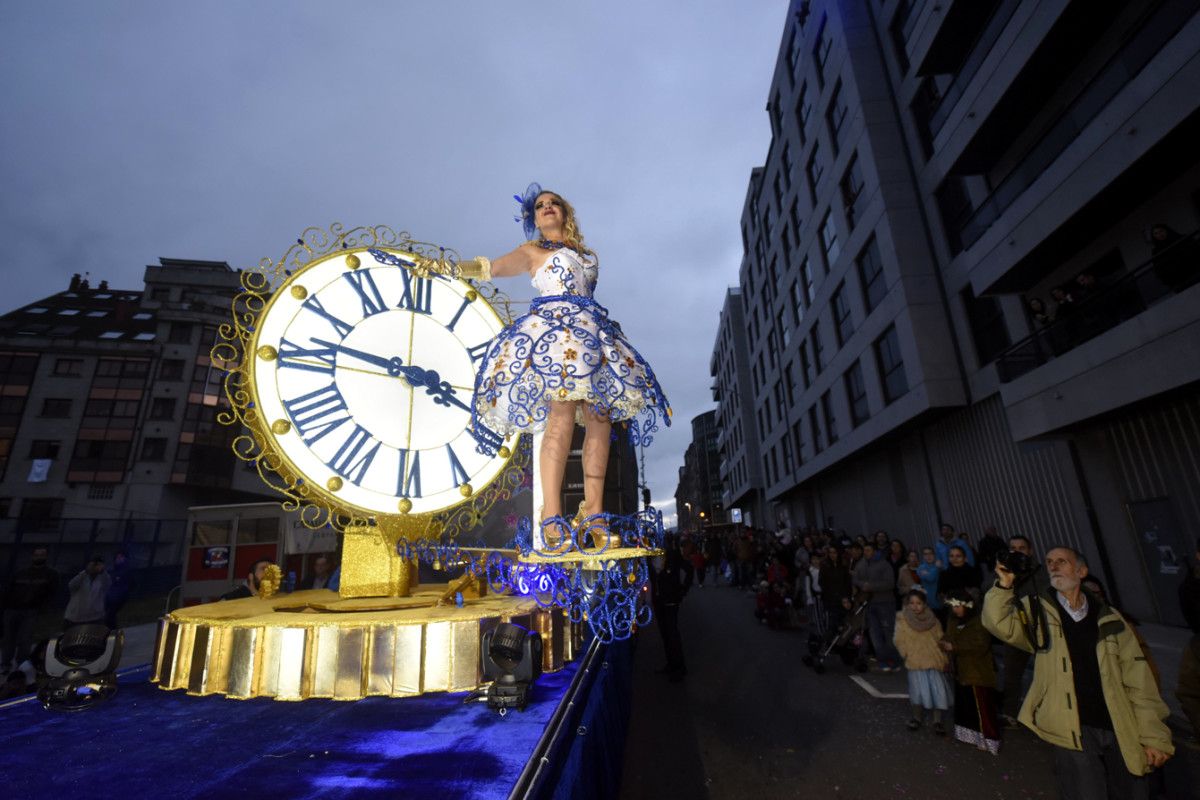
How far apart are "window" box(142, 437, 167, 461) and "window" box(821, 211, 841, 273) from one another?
4080 centimetres

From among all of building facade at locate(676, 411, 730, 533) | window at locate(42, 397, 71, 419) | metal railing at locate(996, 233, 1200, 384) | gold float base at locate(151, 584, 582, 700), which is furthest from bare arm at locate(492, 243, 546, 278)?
building facade at locate(676, 411, 730, 533)

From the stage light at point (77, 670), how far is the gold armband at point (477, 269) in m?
2.07

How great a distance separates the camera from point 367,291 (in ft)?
8.55

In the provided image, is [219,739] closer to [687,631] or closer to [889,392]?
[687,631]

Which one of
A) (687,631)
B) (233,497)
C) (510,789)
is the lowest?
(687,631)

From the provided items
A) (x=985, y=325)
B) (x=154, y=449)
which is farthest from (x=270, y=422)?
(x=154, y=449)

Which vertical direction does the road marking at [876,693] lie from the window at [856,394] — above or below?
below

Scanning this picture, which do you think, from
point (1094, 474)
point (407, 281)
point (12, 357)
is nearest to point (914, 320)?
point (1094, 474)

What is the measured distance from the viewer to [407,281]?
2713 millimetres

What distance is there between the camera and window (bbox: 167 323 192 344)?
3650 centimetres

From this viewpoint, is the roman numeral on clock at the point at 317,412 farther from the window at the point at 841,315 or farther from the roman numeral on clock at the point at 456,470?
the window at the point at 841,315

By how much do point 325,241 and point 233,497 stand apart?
43147 mm

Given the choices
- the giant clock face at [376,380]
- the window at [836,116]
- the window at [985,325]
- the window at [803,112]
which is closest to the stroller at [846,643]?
the window at [985,325]

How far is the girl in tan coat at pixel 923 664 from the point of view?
19.9 feet
